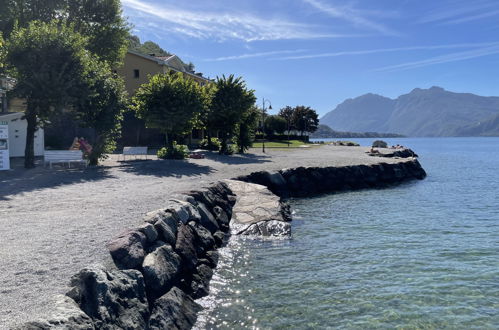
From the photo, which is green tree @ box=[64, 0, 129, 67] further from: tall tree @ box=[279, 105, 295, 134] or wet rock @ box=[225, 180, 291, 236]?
tall tree @ box=[279, 105, 295, 134]

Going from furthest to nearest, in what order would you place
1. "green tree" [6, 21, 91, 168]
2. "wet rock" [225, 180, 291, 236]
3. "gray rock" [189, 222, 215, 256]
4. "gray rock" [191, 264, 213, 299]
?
"green tree" [6, 21, 91, 168] < "wet rock" [225, 180, 291, 236] < "gray rock" [189, 222, 215, 256] < "gray rock" [191, 264, 213, 299]

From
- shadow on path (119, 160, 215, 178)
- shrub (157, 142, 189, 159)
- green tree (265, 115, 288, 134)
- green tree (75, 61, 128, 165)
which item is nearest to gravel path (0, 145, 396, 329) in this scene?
shadow on path (119, 160, 215, 178)

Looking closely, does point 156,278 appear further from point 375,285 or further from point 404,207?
point 404,207

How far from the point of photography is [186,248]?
34.3 ft

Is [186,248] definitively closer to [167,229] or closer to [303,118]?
[167,229]

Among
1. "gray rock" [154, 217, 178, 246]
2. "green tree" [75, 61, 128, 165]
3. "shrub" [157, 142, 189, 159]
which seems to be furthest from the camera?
"shrub" [157, 142, 189, 159]

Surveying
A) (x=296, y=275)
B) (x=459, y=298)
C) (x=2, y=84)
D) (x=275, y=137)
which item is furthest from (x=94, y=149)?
(x=275, y=137)

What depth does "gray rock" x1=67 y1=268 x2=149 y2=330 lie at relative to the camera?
19.8 feet

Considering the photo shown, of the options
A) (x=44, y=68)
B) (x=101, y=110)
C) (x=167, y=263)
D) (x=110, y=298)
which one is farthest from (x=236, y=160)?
(x=110, y=298)

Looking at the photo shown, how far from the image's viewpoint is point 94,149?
25.9m

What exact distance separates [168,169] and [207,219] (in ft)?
34.9

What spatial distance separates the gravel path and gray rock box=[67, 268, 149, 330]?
1.24 feet

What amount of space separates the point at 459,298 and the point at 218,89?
32468 mm

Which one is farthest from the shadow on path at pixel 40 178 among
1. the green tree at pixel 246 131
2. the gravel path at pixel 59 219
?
the green tree at pixel 246 131
